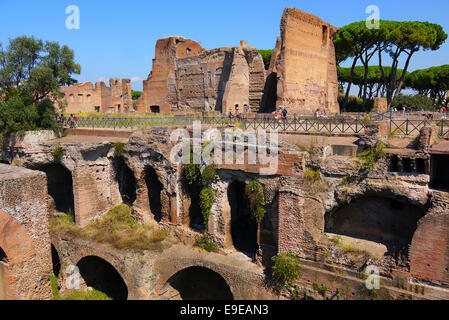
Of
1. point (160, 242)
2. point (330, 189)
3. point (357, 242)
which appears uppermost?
point (330, 189)

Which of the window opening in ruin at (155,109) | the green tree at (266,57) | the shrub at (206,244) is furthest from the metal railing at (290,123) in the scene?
the green tree at (266,57)

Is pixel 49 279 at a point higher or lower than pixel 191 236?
lower

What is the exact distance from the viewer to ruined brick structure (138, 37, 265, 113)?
19.6 meters

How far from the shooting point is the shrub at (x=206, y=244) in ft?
34.0

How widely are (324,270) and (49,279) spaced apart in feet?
26.9

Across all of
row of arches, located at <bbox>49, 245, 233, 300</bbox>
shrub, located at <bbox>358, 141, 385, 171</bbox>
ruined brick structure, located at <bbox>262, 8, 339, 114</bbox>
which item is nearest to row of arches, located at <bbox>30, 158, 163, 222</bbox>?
row of arches, located at <bbox>49, 245, 233, 300</bbox>

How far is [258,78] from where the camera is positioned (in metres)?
19.9

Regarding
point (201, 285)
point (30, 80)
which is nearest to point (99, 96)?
point (30, 80)

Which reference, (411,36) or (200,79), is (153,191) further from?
(411,36)

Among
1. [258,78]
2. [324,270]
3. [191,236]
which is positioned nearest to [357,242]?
[324,270]

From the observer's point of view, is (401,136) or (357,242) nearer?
(357,242)

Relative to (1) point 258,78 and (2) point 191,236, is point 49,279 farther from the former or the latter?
(1) point 258,78

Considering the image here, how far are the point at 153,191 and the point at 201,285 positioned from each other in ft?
13.6

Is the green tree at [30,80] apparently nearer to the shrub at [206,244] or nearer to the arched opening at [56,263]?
the arched opening at [56,263]
